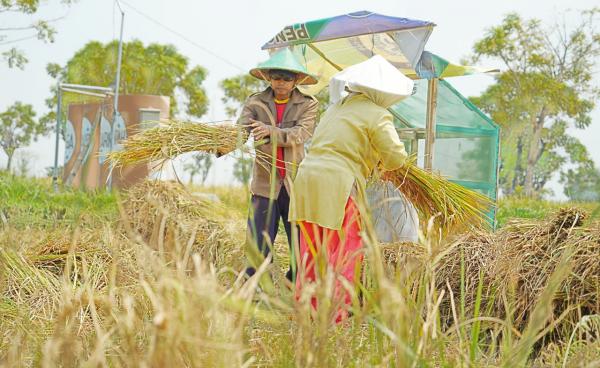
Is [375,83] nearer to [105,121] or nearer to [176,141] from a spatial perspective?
[176,141]

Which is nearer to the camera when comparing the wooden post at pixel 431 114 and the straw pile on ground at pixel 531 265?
the straw pile on ground at pixel 531 265

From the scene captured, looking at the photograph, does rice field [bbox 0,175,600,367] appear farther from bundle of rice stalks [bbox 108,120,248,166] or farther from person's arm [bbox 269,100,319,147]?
person's arm [bbox 269,100,319,147]

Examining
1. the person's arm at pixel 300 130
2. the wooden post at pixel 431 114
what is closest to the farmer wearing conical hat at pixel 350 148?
the person's arm at pixel 300 130

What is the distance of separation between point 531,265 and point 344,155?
0.94m

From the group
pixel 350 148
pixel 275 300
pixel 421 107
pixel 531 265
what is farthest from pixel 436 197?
pixel 421 107

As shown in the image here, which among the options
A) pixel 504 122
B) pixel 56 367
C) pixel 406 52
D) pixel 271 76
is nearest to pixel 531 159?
pixel 504 122

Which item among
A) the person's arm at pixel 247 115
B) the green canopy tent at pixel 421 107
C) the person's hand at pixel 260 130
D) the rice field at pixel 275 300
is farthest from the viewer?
the green canopy tent at pixel 421 107

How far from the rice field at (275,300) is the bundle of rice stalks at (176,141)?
0.52 m

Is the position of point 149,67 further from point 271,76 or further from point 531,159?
point 271,76

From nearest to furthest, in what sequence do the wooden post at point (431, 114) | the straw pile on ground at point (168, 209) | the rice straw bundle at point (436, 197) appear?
the rice straw bundle at point (436, 197) < the straw pile on ground at point (168, 209) < the wooden post at point (431, 114)

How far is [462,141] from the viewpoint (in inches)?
282

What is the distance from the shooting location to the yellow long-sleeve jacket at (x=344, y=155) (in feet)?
11.6

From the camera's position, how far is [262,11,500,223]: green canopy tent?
6555mm

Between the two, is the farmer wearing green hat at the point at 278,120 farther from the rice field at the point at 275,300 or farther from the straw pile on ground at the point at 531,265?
the straw pile on ground at the point at 531,265
